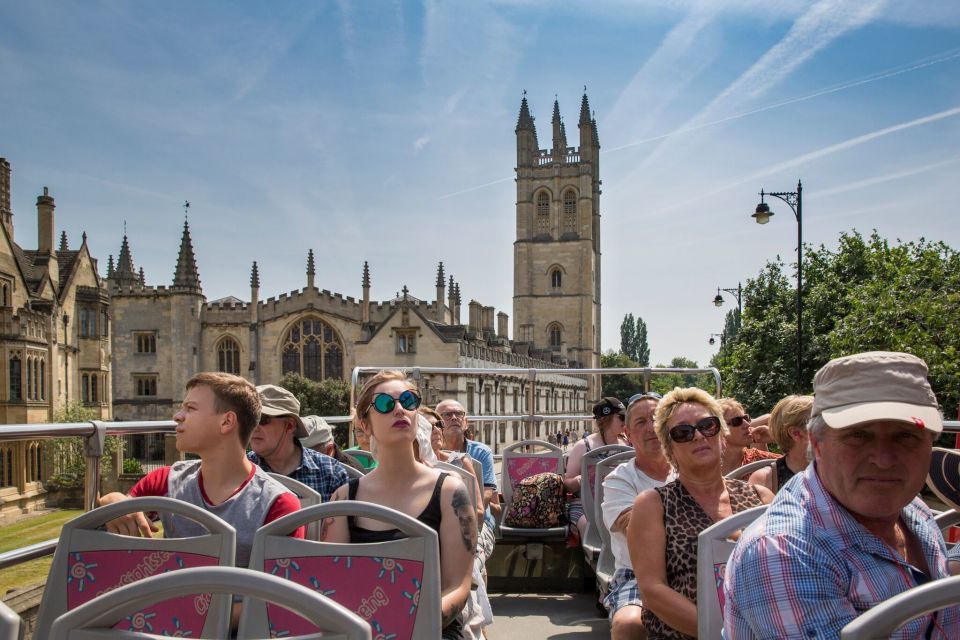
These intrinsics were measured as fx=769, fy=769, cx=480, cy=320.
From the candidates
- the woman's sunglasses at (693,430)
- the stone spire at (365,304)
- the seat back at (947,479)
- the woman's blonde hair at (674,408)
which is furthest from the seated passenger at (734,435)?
the stone spire at (365,304)

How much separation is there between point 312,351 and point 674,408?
176 feet

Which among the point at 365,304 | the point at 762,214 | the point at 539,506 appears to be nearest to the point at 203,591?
the point at 539,506

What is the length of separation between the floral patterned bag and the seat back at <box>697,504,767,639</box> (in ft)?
12.5

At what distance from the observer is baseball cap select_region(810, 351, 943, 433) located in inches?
73.4

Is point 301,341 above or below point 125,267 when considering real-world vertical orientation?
below

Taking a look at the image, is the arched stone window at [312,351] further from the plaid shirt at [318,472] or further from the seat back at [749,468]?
the seat back at [749,468]

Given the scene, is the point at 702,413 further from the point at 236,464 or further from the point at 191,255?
the point at 191,255

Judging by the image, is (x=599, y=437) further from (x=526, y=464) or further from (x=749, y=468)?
(x=749, y=468)

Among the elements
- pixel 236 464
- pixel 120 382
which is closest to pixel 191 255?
pixel 120 382

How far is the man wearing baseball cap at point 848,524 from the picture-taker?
5.98ft

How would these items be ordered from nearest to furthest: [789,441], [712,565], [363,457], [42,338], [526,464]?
[712,565] < [789,441] < [363,457] < [526,464] < [42,338]

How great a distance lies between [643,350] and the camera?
485 feet

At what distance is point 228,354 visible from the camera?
56.5m

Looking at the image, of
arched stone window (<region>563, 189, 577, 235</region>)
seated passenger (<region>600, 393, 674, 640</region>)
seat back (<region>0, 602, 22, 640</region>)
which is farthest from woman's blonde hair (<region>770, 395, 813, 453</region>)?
arched stone window (<region>563, 189, 577, 235</region>)
